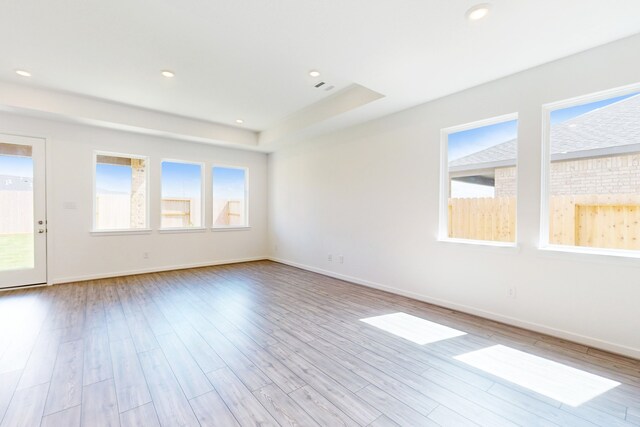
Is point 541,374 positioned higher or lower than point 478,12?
lower

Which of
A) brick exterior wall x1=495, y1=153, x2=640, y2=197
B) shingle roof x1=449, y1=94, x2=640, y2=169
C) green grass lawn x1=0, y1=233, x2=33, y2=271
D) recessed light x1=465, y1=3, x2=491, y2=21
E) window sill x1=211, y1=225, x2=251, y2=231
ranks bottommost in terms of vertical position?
green grass lawn x1=0, y1=233, x2=33, y2=271

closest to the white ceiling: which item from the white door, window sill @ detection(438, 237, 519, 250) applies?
the white door

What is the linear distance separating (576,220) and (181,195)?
6.35 metres

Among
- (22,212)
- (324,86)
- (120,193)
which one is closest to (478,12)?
(324,86)

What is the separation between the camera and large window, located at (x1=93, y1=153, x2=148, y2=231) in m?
5.07

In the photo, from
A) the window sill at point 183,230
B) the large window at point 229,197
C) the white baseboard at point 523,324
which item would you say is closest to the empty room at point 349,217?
the white baseboard at point 523,324

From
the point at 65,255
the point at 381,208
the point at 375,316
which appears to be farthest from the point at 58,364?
the point at 381,208

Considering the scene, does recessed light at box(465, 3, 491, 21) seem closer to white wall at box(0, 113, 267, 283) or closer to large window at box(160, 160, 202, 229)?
white wall at box(0, 113, 267, 283)

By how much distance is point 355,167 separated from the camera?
4.84m

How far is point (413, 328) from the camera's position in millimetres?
2955

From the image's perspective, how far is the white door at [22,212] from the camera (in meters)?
4.24

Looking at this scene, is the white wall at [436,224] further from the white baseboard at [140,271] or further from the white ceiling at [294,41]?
the white baseboard at [140,271]

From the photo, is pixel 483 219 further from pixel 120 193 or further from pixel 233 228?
pixel 120 193

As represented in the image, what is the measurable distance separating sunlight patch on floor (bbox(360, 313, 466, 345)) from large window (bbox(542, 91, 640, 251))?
1.43 m
